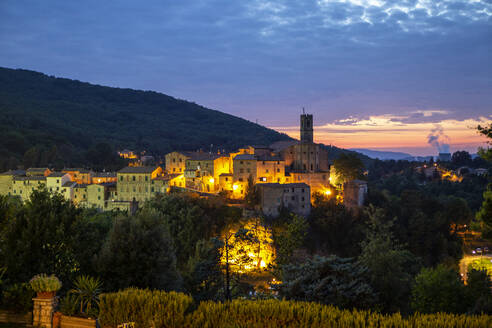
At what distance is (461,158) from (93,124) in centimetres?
12112

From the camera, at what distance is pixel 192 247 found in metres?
39.8

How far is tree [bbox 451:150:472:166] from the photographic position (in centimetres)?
11870

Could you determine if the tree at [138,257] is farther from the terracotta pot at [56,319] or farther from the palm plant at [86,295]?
the terracotta pot at [56,319]

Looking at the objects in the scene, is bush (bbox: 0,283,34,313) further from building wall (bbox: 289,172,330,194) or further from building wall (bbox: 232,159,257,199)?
building wall (bbox: 289,172,330,194)

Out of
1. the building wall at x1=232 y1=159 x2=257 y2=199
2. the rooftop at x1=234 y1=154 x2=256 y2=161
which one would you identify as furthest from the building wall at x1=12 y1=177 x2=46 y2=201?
the rooftop at x1=234 y1=154 x2=256 y2=161

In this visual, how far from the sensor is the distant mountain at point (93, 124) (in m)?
81.0

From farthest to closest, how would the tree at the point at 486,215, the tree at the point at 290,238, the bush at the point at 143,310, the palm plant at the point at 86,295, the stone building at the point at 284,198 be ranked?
the stone building at the point at 284,198, the tree at the point at 290,238, the tree at the point at 486,215, the palm plant at the point at 86,295, the bush at the point at 143,310

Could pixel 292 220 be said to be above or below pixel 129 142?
below

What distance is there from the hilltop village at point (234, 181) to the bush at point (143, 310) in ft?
117

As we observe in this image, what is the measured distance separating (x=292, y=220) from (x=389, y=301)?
27.1 metres

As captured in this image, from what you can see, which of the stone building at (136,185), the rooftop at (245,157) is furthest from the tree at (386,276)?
the stone building at (136,185)

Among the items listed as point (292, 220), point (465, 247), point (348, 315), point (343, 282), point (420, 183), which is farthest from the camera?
point (420, 183)

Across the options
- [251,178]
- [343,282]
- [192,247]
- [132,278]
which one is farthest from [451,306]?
[251,178]

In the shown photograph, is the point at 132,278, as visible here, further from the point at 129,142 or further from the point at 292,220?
the point at 129,142
